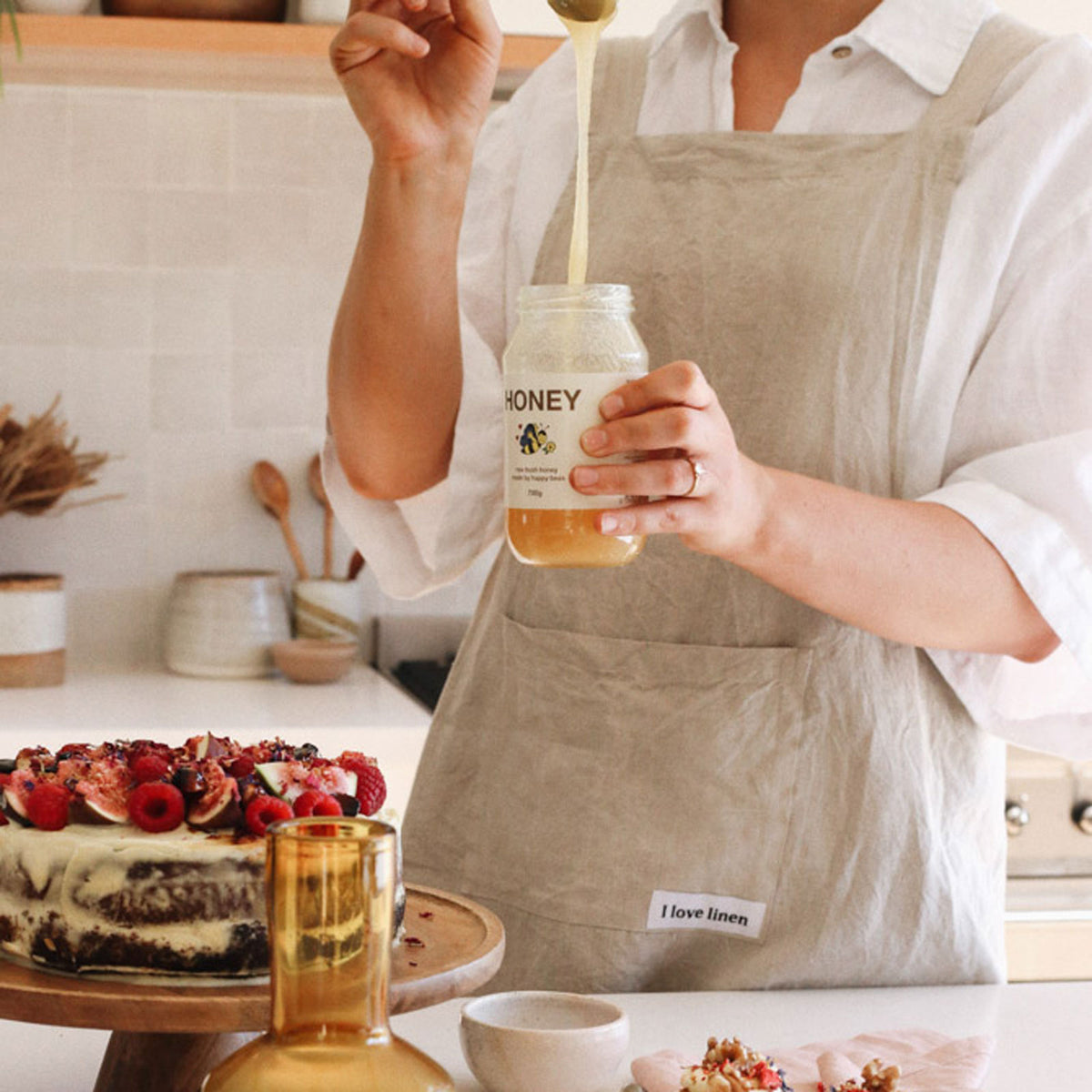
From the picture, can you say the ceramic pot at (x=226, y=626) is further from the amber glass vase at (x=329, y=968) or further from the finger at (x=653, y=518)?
the amber glass vase at (x=329, y=968)

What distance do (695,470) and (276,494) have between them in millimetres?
1829

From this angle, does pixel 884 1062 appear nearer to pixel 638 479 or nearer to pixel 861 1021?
pixel 861 1021

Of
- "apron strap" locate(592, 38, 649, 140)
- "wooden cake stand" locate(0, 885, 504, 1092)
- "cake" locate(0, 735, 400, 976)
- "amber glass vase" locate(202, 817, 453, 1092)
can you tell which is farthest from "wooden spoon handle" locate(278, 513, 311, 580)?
"amber glass vase" locate(202, 817, 453, 1092)

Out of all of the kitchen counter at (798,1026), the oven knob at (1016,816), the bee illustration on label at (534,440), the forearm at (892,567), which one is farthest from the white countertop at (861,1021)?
the oven knob at (1016,816)

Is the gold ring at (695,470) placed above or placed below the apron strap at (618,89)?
below

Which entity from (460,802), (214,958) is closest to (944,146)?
(460,802)

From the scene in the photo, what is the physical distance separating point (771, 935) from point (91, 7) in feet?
6.21

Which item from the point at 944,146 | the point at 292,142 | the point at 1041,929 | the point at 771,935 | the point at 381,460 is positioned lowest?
the point at 1041,929

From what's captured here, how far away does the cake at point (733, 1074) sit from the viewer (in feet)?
2.58

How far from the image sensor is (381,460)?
1.31 metres

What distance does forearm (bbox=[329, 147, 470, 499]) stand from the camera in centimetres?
117

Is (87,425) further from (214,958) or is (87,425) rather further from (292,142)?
(214,958)

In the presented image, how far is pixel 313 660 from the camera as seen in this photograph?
243 centimetres

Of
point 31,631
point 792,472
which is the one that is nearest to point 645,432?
point 792,472
